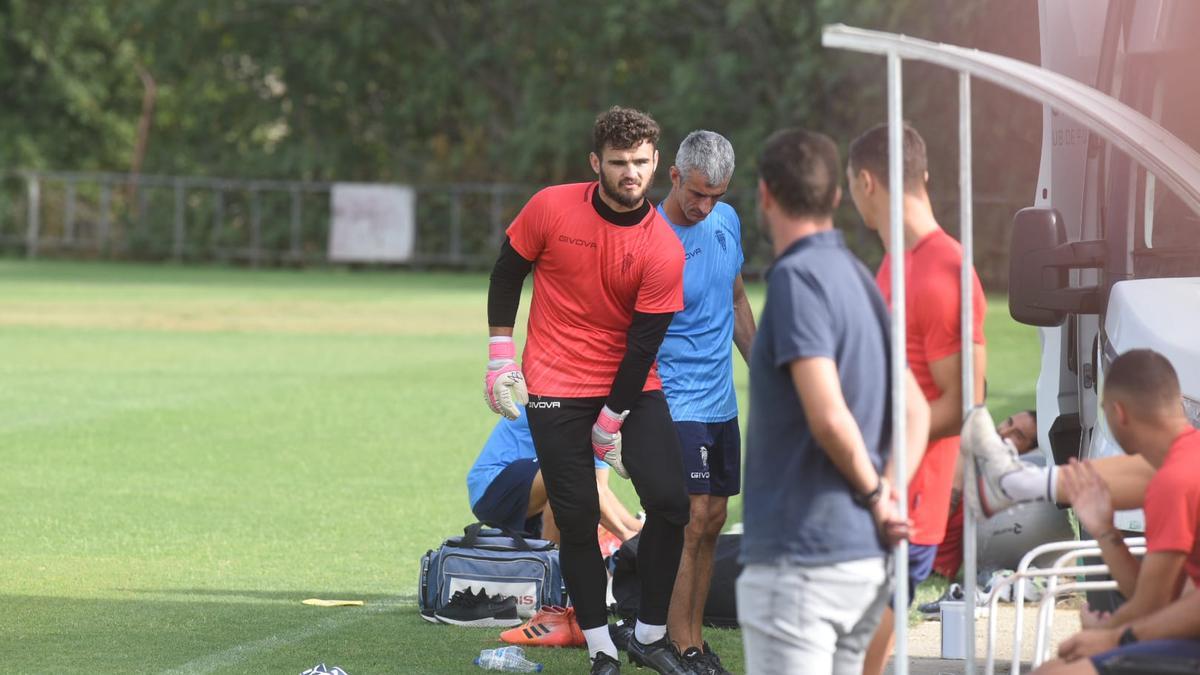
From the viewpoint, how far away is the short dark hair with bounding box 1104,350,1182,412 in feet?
15.2

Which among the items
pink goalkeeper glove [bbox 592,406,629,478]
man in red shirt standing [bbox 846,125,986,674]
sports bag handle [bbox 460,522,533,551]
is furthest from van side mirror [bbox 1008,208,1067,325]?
sports bag handle [bbox 460,522,533,551]

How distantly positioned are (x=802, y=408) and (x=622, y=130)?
2325 mm

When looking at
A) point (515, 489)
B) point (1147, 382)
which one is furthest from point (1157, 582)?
point (515, 489)

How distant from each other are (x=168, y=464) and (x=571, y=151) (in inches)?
1282

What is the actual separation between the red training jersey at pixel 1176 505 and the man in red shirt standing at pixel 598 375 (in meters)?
2.43

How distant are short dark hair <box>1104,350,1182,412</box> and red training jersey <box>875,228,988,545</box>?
0.42 meters

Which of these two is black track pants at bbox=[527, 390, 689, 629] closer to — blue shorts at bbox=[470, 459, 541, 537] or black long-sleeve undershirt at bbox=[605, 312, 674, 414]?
black long-sleeve undershirt at bbox=[605, 312, 674, 414]

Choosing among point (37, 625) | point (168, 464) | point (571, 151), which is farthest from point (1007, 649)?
point (571, 151)

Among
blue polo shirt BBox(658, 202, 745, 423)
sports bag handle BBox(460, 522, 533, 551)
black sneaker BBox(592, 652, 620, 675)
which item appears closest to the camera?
black sneaker BBox(592, 652, 620, 675)

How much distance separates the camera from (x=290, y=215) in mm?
46688

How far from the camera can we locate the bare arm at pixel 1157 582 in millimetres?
4469

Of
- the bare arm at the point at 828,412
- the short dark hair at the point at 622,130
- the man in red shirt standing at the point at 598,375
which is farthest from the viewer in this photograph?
the man in red shirt standing at the point at 598,375

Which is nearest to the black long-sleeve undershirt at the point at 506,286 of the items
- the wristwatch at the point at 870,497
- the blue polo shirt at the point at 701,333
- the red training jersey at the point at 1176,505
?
the blue polo shirt at the point at 701,333

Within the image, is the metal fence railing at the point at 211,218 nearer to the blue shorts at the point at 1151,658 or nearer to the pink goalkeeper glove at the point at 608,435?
the pink goalkeeper glove at the point at 608,435
